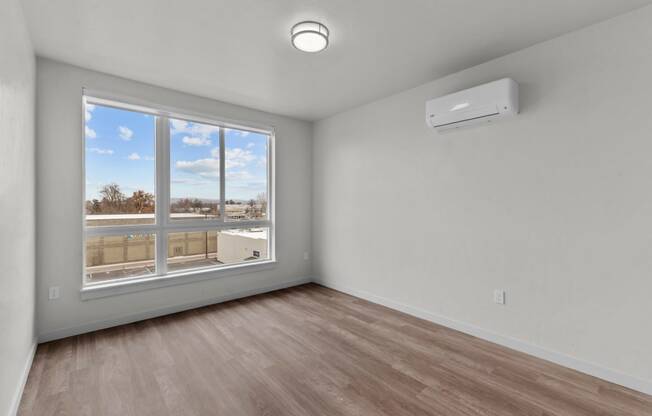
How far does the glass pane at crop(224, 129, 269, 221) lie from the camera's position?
405 centimetres

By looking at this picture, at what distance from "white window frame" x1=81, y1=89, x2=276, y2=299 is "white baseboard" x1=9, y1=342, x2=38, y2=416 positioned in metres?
0.59

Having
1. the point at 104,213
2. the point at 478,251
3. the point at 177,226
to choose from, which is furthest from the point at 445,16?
the point at 104,213

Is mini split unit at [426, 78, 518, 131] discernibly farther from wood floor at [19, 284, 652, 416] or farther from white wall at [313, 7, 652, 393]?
wood floor at [19, 284, 652, 416]

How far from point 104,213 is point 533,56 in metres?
4.22

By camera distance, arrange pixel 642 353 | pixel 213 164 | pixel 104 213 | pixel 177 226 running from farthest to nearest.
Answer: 1. pixel 213 164
2. pixel 177 226
3. pixel 104 213
4. pixel 642 353

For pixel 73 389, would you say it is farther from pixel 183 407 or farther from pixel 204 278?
pixel 204 278

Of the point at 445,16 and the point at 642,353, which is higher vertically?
the point at 445,16

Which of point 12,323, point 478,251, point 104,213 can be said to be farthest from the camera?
point 104,213

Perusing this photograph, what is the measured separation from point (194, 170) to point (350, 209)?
2.05 m

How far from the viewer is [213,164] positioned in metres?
3.90

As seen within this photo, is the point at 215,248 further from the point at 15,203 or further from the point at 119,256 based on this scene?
the point at 15,203

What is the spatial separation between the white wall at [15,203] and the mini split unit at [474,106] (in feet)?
9.97

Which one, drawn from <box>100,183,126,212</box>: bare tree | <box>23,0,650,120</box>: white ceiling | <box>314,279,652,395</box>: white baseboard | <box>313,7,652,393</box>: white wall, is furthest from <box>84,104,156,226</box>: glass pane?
<box>314,279,652,395</box>: white baseboard

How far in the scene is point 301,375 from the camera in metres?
2.23
